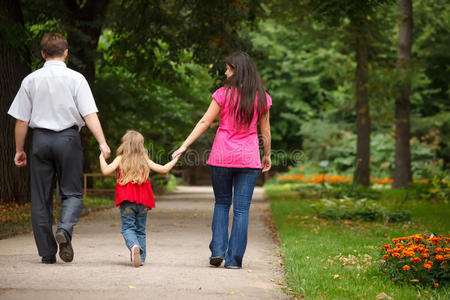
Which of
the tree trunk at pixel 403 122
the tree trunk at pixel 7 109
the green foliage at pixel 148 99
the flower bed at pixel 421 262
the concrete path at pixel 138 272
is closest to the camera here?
→ the concrete path at pixel 138 272

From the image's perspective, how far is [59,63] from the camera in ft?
21.3

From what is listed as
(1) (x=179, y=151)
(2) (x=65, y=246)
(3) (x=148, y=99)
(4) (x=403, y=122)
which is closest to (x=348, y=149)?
Result: (4) (x=403, y=122)

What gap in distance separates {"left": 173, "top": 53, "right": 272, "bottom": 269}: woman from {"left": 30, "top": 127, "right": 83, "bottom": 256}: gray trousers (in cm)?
101

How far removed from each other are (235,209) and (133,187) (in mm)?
1026

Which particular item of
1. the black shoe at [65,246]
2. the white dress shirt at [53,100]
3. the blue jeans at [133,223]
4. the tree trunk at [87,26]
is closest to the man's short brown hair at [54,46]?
the white dress shirt at [53,100]

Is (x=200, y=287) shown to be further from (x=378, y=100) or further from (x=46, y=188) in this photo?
(x=378, y=100)

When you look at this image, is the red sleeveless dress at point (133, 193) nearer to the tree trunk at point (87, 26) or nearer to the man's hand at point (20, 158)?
the man's hand at point (20, 158)

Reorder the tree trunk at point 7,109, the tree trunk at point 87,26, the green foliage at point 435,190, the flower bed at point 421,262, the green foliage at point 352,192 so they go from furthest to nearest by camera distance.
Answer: the green foliage at point 435,190 < the green foliage at point 352,192 < the tree trunk at point 87,26 < the tree trunk at point 7,109 < the flower bed at point 421,262

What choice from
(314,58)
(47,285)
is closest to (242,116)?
(47,285)

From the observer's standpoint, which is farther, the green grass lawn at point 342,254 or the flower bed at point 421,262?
the flower bed at point 421,262

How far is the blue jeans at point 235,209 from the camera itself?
255 inches

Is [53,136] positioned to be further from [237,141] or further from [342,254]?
[342,254]

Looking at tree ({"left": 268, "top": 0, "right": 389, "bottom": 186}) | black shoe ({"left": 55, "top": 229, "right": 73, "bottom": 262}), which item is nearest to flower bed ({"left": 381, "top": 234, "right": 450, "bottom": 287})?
black shoe ({"left": 55, "top": 229, "right": 73, "bottom": 262})

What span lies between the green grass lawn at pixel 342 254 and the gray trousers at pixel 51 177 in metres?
2.18
